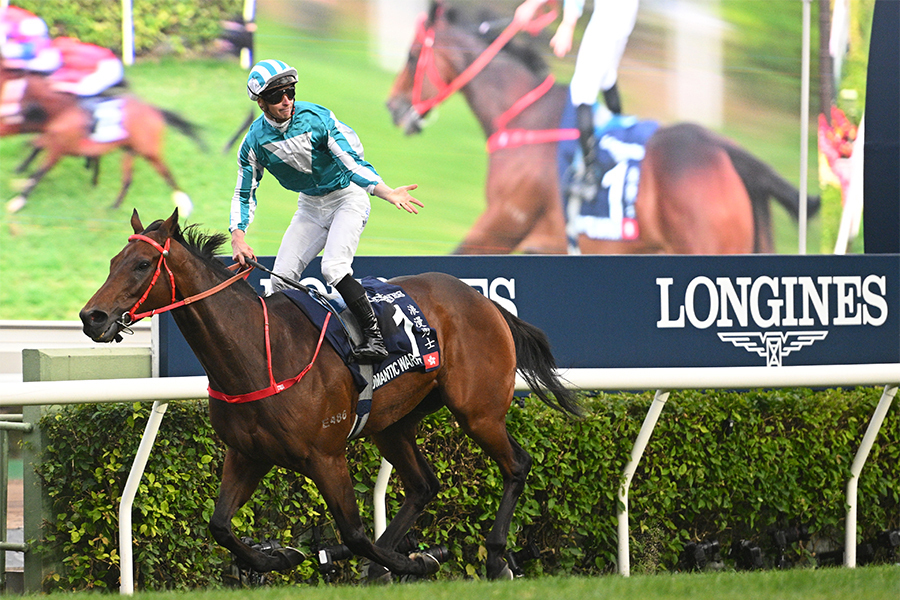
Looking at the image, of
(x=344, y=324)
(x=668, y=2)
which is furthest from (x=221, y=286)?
(x=668, y=2)

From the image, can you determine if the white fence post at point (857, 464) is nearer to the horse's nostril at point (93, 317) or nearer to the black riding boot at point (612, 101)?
the horse's nostril at point (93, 317)

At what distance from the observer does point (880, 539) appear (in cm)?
562

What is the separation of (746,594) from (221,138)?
806 centimetres

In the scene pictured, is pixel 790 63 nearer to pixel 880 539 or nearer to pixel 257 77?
pixel 880 539

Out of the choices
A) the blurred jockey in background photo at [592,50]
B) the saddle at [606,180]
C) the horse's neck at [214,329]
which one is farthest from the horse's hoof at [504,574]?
the blurred jockey in background photo at [592,50]

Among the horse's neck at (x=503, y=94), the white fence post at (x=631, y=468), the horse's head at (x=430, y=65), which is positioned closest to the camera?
the white fence post at (x=631, y=468)

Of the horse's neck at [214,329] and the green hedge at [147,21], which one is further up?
the green hedge at [147,21]

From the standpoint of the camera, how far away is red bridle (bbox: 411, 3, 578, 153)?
36.7ft

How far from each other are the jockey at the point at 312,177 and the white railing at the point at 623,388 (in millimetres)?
628

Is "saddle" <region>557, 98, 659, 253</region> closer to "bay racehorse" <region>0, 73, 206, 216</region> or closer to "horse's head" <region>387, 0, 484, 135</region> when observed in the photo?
"horse's head" <region>387, 0, 484, 135</region>

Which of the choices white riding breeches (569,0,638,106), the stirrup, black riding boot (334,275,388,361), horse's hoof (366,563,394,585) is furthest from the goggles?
white riding breeches (569,0,638,106)

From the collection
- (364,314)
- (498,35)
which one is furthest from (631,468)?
(498,35)

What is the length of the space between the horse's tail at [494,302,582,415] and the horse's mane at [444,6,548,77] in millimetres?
6977

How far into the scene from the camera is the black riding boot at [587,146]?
37.9 feet
